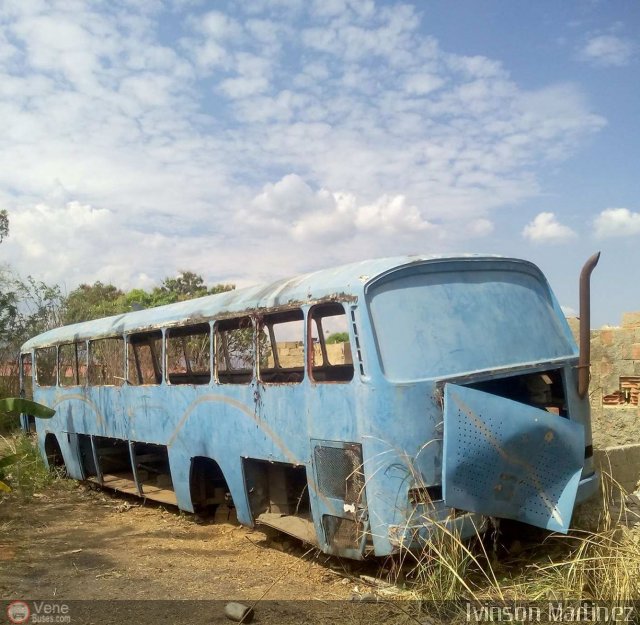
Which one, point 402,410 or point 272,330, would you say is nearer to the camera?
point 402,410

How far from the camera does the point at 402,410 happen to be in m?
4.54

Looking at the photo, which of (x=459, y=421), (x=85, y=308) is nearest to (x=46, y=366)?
(x=459, y=421)

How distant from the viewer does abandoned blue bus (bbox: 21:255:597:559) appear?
447 centimetres

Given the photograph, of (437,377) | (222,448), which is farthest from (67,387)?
(437,377)

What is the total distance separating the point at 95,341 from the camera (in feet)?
30.1

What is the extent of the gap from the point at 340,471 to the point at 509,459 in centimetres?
120

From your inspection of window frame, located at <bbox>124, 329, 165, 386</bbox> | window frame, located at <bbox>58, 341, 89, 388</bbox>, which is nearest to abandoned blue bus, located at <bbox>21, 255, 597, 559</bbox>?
window frame, located at <bbox>124, 329, 165, 386</bbox>

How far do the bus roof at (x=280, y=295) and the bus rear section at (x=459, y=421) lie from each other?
89 mm

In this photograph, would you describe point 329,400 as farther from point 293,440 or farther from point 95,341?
point 95,341

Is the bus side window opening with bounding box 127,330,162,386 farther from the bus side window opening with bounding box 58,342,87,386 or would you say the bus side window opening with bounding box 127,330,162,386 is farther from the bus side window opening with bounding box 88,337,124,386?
the bus side window opening with bounding box 58,342,87,386

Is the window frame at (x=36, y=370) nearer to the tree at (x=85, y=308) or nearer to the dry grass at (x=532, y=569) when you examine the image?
the dry grass at (x=532, y=569)

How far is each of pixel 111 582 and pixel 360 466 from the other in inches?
96.8

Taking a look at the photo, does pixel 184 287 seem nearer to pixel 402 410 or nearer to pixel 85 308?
pixel 85 308

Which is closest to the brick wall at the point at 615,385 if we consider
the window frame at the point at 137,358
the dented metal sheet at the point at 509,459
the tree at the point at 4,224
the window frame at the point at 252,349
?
the dented metal sheet at the point at 509,459
